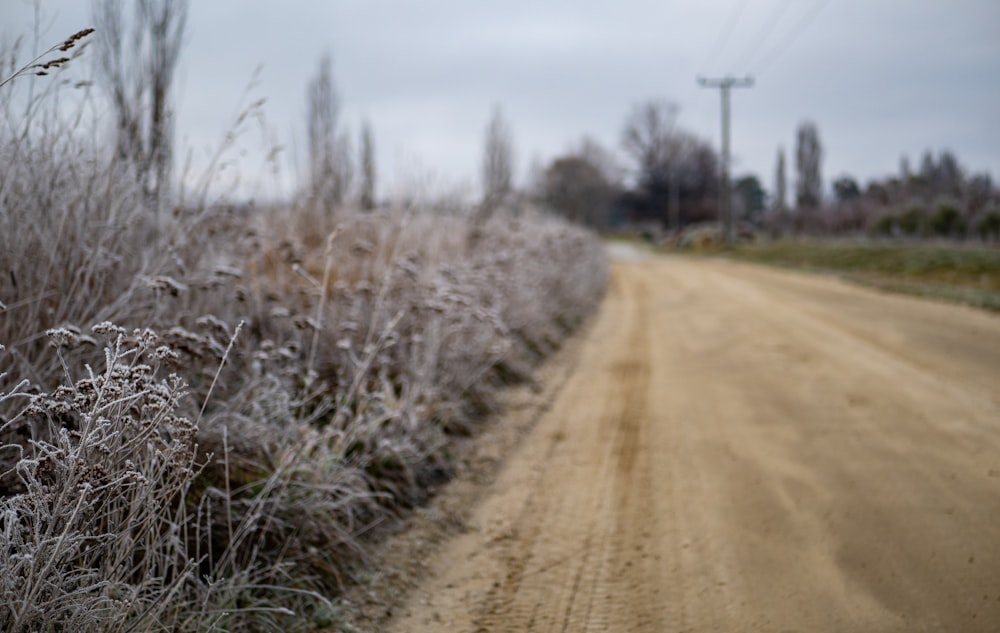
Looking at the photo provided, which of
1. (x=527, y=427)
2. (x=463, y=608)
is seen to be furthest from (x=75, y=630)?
(x=527, y=427)

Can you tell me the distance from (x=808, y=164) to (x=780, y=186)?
11.2 ft

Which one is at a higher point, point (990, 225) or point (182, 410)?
point (990, 225)

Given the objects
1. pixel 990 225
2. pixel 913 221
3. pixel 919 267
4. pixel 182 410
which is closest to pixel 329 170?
pixel 182 410

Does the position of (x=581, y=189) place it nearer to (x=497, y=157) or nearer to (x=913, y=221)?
(x=913, y=221)

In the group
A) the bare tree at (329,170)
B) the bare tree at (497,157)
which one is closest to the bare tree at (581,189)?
the bare tree at (497,157)

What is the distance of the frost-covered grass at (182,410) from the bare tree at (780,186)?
4518 cm

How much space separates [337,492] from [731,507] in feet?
6.91

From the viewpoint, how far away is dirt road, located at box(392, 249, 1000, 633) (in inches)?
135

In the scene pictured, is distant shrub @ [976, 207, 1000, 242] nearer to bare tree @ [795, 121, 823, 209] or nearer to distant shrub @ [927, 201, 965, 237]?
distant shrub @ [927, 201, 965, 237]

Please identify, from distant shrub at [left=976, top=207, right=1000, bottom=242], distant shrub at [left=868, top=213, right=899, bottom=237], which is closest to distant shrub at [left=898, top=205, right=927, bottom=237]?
distant shrub at [left=868, top=213, right=899, bottom=237]

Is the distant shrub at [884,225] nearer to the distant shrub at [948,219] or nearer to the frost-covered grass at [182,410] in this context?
the distant shrub at [948,219]

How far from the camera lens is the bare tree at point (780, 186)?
4875 centimetres

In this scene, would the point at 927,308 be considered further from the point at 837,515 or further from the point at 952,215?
the point at 952,215

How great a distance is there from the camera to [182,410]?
12.5ft
